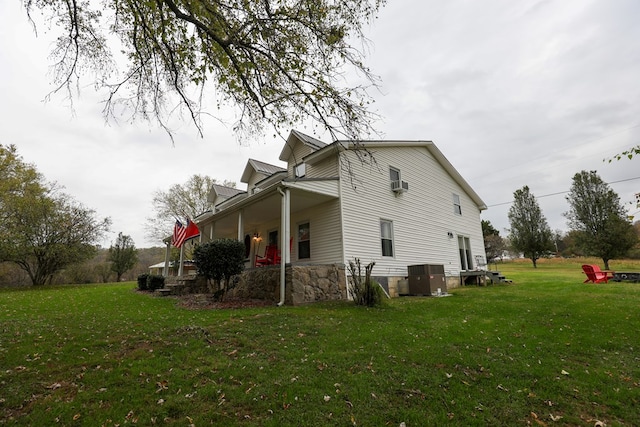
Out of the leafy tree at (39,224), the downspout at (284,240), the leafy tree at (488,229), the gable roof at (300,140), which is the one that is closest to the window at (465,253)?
the gable roof at (300,140)

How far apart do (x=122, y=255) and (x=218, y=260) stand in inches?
906

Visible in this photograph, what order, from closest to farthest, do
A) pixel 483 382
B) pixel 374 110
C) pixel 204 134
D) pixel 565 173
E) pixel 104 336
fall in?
pixel 483 382 < pixel 104 336 < pixel 374 110 < pixel 204 134 < pixel 565 173

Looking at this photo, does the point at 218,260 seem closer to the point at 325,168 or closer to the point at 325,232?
the point at 325,232

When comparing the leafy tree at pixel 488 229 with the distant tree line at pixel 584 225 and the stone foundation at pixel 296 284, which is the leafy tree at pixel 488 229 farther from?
the stone foundation at pixel 296 284

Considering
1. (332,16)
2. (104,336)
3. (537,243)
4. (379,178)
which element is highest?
(332,16)

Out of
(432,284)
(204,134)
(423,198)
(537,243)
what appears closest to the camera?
(204,134)

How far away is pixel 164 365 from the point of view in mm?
3711

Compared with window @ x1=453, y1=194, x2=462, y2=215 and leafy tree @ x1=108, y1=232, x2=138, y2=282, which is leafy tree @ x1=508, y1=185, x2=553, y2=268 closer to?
window @ x1=453, y1=194, x2=462, y2=215

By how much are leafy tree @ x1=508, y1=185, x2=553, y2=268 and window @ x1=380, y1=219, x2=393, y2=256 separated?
26.6m

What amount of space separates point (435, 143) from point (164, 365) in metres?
14.5

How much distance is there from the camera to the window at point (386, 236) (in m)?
11.8

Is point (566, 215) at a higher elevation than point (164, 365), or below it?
higher

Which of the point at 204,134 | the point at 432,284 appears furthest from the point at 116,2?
the point at 432,284

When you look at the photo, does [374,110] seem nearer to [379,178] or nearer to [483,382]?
[483,382]
